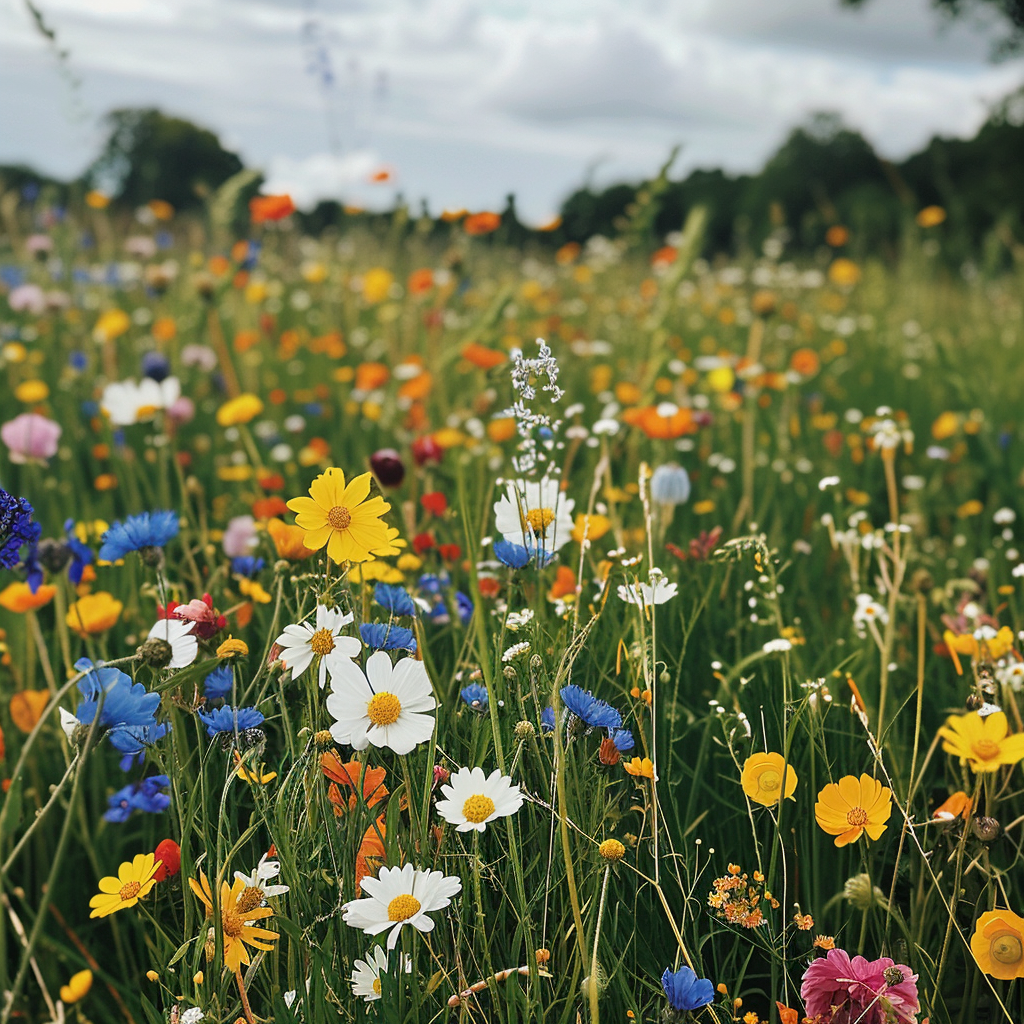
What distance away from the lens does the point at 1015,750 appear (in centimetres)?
90

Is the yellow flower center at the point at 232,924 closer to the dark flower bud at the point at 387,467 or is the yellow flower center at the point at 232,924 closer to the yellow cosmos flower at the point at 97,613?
the yellow cosmos flower at the point at 97,613

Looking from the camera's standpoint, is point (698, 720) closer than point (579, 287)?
Yes

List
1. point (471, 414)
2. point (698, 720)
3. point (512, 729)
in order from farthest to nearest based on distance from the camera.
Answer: point (471, 414) < point (698, 720) < point (512, 729)

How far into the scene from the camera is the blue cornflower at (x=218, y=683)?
3.51 ft

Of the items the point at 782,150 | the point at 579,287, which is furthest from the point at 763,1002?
the point at 782,150

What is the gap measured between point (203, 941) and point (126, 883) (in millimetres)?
131

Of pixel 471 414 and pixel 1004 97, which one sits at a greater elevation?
pixel 1004 97

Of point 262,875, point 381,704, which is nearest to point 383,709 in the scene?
point 381,704

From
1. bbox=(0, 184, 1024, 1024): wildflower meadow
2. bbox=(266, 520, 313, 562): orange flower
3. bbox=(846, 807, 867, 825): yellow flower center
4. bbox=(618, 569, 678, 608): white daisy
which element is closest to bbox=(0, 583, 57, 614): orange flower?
bbox=(0, 184, 1024, 1024): wildflower meadow

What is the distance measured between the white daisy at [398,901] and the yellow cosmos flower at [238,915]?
3.5 inches

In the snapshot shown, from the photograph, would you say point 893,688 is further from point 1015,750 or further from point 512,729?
point 512,729

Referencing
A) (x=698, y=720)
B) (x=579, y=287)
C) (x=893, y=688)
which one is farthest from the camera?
(x=579, y=287)

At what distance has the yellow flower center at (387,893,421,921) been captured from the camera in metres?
0.84

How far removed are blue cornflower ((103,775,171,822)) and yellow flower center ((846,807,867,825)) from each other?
2.54ft
